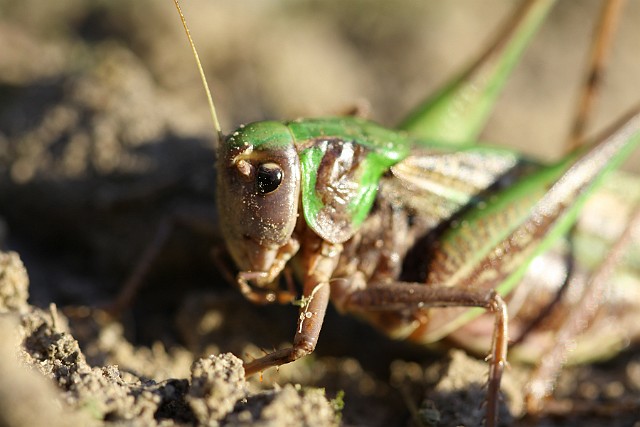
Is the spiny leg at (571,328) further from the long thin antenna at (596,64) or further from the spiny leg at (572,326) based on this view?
the long thin antenna at (596,64)

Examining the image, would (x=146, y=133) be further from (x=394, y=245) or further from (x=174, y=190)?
(x=394, y=245)

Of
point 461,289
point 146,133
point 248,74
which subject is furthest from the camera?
point 248,74

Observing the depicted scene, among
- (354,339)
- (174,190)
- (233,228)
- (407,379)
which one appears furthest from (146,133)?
(407,379)

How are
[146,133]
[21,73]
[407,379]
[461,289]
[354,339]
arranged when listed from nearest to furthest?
[461,289] → [407,379] → [354,339] → [146,133] → [21,73]

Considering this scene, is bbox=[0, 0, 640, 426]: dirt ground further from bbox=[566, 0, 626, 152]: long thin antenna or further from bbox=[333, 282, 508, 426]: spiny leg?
bbox=[566, 0, 626, 152]: long thin antenna

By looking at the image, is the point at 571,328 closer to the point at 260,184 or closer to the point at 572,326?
the point at 572,326

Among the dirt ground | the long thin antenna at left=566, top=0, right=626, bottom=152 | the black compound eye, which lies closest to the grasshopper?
the black compound eye

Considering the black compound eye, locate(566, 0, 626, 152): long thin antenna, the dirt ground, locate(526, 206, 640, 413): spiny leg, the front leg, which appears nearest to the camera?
the dirt ground

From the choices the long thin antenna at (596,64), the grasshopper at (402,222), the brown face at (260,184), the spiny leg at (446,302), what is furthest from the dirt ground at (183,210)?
the long thin antenna at (596,64)
